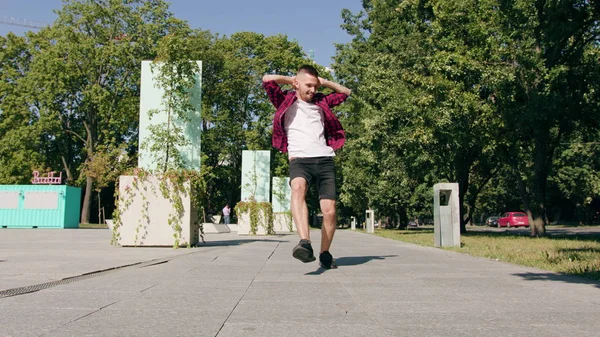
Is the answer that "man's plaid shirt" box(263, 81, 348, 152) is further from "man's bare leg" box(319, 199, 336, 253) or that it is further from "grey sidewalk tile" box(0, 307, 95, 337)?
"grey sidewalk tile" box(0, 307, 95, 337)

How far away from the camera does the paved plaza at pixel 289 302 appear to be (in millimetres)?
3133

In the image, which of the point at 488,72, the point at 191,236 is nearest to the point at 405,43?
the point at 488,72

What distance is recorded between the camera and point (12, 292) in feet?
14.6

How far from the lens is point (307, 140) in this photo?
611 cm

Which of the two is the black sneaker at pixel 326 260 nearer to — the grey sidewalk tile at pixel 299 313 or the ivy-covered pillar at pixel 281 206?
the grey sidewalk tile at pixel 299 313

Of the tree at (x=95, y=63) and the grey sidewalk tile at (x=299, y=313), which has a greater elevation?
the tree at (x=95, y=63)

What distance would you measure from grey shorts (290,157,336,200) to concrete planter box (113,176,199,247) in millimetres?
6320

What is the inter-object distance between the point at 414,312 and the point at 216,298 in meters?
1.51

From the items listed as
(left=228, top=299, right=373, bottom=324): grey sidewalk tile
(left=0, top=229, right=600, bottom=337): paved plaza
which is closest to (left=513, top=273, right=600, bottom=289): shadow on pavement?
(left=0, top=229, right=600, bottom=337): paved plaza

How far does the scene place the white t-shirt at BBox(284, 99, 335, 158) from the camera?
6090mm

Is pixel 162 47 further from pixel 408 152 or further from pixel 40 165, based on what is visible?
pixel 40 165

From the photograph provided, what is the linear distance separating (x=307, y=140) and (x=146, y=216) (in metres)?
6.71

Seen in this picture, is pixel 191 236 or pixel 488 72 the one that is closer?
pixel 191 236

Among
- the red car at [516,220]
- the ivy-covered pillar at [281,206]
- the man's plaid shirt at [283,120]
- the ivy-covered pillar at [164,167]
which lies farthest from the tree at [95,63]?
the man's plaid shirt at [283,120]
